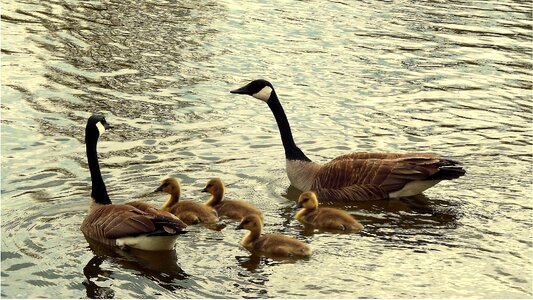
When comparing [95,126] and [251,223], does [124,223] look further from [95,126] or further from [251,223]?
[95,126]

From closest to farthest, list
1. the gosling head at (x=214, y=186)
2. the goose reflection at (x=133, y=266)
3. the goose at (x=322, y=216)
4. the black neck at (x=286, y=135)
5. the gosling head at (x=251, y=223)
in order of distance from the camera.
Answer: the goose reflection at (x=133, y=266)
the gosling head at (x=251, y=223)
the goose at (x=322, y=216)
the gosling head at (x=214, y=186)
the black neck at (x=286, y=135)

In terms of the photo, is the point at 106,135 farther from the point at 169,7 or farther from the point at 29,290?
the point at 169,7

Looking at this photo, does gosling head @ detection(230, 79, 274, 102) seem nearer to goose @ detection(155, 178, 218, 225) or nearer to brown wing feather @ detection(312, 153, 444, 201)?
brown wing feather @ detection(312, 153, 444, 201)

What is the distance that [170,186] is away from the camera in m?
12.5

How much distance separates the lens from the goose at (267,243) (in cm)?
1105

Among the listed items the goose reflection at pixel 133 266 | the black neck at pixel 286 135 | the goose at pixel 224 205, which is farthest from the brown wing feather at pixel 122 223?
the black neck at pixel 286 135

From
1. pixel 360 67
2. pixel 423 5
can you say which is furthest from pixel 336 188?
pixel 423 5

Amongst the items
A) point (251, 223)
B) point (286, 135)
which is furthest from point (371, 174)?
point (251, 223)

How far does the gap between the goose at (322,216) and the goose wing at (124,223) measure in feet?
6.49

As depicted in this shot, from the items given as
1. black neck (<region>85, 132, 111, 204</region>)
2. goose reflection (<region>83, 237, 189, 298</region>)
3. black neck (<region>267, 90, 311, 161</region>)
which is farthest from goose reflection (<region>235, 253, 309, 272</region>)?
black neck (<region>267, 90, 311, 161</region>)

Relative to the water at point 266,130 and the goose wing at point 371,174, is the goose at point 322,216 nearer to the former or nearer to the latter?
the water at point 266,130

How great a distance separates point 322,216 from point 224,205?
1.15 meters

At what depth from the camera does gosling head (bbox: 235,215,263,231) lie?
11359mm

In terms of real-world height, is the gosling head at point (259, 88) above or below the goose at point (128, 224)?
above
